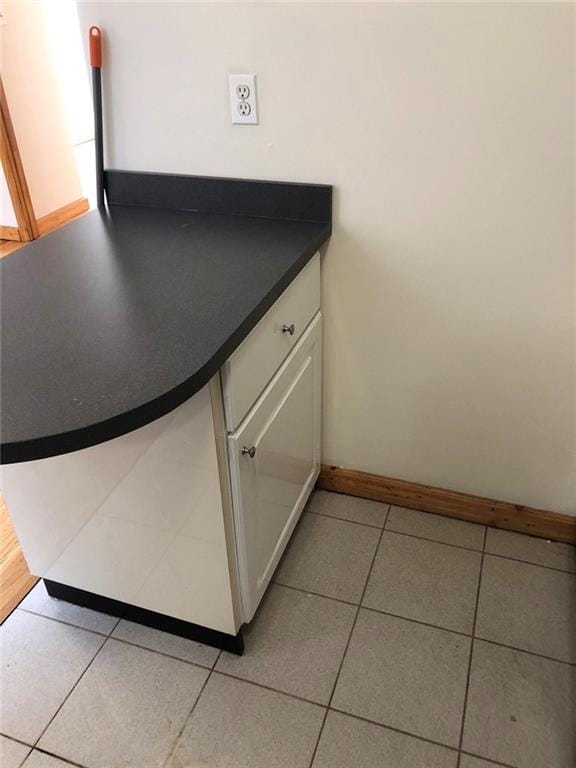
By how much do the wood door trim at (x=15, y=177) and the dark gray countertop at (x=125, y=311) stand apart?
238 centimetres

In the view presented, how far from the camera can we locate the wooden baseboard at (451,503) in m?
1.77

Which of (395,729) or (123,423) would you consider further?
(395,729)

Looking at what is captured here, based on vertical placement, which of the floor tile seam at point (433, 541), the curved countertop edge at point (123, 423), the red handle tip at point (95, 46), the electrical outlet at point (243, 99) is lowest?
the floor tile seam at point (433, 541)

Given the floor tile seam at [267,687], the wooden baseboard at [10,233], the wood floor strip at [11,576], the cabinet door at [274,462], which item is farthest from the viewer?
the wooden baseboard at [10,233]

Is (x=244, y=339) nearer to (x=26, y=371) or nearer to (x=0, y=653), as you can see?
(x=26, y=371)

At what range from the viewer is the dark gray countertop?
0.88 m

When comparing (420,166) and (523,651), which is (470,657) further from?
(420,166)

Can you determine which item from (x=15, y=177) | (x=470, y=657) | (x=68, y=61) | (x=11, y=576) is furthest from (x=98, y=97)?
(x=68, y=61)

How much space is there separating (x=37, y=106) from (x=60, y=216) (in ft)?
2.20

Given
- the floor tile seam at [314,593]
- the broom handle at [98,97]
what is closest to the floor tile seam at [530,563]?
the floor tile seam at [314,593]

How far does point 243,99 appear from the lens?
1.44 metres

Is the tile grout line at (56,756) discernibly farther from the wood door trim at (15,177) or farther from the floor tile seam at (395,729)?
the wood door trim at (15,177)

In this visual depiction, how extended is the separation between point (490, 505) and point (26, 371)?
1.38 metres

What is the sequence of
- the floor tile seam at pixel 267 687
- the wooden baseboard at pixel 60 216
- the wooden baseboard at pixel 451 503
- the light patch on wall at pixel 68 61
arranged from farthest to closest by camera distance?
the wooden baseboard at pixel 60 216 < the light patch on wall at pixel 68 61 < the wooden baseboard at pixel 451 503 < the floor tile seam at pixel 267 687
